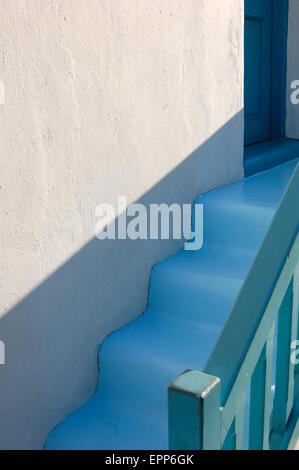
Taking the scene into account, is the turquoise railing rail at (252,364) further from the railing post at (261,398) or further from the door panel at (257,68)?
the door panel at (257,68)

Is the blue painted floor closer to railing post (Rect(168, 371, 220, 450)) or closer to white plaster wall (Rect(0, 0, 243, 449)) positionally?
white plaster wall (Rect(0, 0, 243, 449))

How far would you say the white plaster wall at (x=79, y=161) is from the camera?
6.34ft

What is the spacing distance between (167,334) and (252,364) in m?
1.41

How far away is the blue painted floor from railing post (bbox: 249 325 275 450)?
923mm

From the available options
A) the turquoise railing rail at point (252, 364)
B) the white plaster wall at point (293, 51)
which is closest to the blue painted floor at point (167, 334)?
the turquoise railing rail at point (252, 364)

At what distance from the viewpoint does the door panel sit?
393 cm

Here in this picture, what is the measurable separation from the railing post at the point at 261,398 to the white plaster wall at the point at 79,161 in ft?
3.35

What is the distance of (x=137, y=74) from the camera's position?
247cm

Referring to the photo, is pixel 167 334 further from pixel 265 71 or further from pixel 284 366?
pixel 265 71

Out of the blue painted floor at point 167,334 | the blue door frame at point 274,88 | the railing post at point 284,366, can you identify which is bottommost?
the blue painted floor at point 167,334

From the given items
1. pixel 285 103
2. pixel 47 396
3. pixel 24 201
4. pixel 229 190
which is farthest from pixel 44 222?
pixel 285 103

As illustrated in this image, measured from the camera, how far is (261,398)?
1.23 meters

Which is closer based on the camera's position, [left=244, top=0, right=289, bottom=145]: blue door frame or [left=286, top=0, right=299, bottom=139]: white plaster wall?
[left=244, top=0, right=289, bottom=145]: blue door frame

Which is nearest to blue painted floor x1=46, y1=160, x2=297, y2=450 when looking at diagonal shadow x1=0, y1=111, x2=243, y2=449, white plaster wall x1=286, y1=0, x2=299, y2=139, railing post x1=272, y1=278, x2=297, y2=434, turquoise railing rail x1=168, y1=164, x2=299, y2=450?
diagonal shadow x1=0, y1=111, x2=243, y2=449
